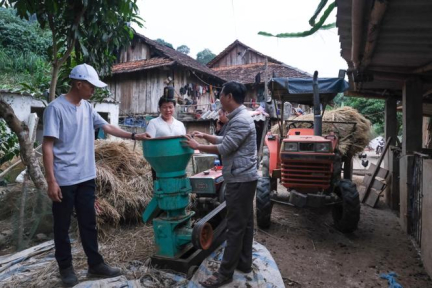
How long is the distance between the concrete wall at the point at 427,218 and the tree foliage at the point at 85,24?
4131 millimetres

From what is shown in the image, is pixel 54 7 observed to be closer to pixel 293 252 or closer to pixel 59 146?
pixel 59 146

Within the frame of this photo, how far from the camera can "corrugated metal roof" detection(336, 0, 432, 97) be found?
8.70 ft

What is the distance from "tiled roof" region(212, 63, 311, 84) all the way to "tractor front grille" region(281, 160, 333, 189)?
14031mm

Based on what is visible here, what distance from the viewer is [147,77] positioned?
15078mm

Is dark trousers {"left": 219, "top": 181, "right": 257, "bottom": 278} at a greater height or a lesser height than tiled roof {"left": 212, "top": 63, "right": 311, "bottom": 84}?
lesser

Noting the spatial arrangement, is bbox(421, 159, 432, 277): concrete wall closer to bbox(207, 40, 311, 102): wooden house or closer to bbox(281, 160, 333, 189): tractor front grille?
bbox(281, 160, 333, 189): tractor front grille

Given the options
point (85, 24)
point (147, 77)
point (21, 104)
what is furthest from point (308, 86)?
point (147, 77)

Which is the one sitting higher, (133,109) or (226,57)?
(226,57)

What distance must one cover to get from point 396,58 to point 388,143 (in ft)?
11.1

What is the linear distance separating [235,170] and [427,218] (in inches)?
101

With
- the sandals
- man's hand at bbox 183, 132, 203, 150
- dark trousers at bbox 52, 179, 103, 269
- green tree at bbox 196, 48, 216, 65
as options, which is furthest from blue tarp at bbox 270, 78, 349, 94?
green tree at bbox 196, 48, 216, 65

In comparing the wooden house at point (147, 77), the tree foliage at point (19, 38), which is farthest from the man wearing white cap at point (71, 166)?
the tree foliage at point (19, 38)

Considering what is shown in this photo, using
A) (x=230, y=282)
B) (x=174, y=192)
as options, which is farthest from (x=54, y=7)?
(x=230, y=282)

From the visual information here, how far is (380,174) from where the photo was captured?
717cm
